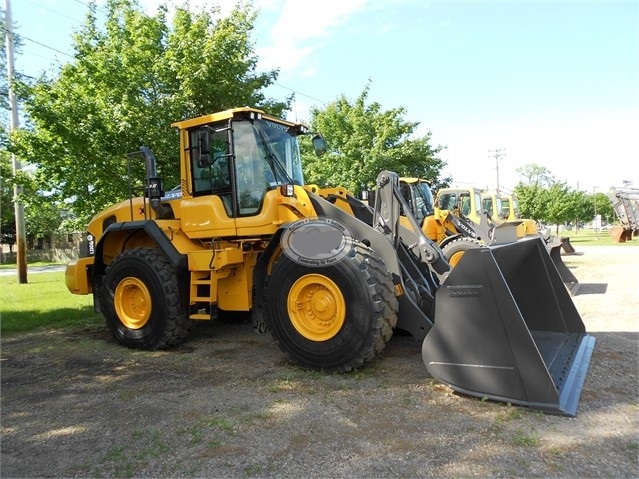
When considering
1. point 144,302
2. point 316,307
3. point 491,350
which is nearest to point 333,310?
point 316,307

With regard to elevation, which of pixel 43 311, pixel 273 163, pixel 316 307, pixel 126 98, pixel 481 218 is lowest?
pixel 43 311

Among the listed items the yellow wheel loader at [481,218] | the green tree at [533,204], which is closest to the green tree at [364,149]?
the yellow wheel loader at [481,218]

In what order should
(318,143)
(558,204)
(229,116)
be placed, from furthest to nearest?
(558,204)
(318,143)
(229,116)

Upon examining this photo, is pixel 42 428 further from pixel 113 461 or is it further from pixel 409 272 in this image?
pixel 409 272

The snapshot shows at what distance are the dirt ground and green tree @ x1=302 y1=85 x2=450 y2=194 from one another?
16.0 meters

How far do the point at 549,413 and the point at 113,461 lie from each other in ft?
10.8

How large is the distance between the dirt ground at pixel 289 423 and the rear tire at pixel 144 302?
1.34 feet

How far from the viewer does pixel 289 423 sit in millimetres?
4031

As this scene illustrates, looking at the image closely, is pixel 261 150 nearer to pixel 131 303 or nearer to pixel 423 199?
pixel 131 303

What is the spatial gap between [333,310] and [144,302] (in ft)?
10.2

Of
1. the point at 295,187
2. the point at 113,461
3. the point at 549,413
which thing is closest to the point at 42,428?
the point at 113,461

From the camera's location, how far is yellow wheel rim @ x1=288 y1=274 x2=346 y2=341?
5051 millimetres

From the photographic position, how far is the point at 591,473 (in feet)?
10.0

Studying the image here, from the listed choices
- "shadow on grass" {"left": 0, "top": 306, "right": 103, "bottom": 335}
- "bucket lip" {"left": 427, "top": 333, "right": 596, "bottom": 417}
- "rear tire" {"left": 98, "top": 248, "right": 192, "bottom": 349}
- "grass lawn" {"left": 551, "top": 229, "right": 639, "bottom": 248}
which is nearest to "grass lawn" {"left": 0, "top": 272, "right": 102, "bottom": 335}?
"shadow on grass" {"left": 0, "top": 306, "right": 103, "bottom": 335}
